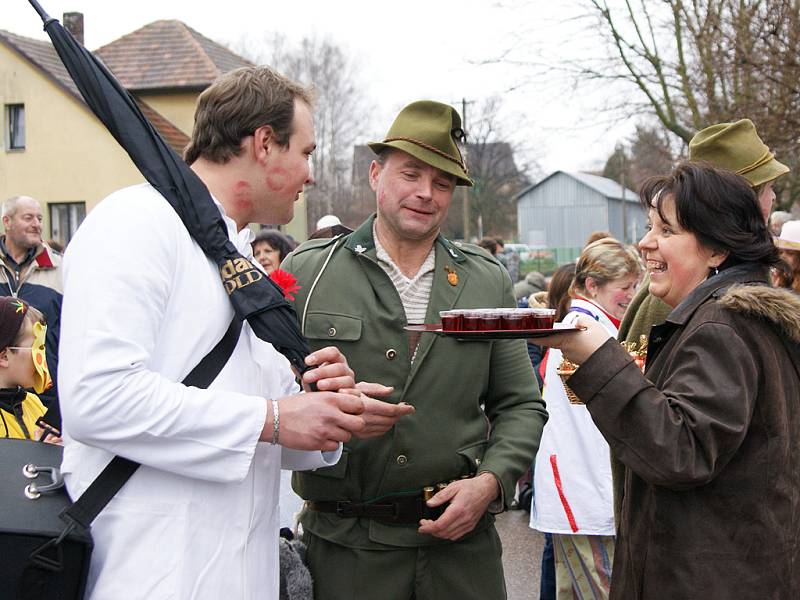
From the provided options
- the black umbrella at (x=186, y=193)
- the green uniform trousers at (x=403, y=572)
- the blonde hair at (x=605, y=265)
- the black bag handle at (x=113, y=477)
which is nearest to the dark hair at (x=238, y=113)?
the black umbrella at (x=186, y=193)

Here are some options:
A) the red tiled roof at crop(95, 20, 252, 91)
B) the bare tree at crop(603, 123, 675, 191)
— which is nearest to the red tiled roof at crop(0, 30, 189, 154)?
the red tiled roof at crop(95, 20, 252, 91)

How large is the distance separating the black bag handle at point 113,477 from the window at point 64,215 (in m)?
27.9

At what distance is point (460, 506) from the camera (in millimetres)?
2830

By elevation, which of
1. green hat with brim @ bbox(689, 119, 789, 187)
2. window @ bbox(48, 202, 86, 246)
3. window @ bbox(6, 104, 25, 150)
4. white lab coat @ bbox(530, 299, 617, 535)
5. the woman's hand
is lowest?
white lab coat @ bbox(530, 299, 617, 535)

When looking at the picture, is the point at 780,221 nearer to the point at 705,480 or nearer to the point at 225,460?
the point at 705,480

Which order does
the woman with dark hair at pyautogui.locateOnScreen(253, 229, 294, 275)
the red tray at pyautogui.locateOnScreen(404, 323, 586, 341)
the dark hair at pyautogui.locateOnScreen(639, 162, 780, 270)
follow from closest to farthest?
1. the red tray at pyautogui.locateOnScreen(404, 323, 586, 341)
2. the dark hair at pyautogui.locateOnScreen(639, 162, 780, 270)
3. the woman with dark hair at pyautogui.locateOnScreen(253, 229, 294, 275)

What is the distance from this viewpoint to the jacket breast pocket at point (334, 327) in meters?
3.04

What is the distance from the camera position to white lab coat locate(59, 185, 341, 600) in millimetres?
1915

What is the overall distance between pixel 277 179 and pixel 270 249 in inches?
199

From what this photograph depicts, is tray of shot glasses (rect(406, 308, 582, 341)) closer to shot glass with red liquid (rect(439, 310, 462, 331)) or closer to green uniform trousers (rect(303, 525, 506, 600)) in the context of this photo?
shot glass with red liquid (rect(439, 310, 462, 331))

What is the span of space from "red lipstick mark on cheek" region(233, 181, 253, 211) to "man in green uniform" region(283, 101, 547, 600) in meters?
0.79

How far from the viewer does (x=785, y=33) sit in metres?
10.3

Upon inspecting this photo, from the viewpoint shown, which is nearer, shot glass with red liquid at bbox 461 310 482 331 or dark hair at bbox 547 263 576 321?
shot glass with red liquid at bbox 461 310 482 331

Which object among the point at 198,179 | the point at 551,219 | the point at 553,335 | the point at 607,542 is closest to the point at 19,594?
the point at 198,179
